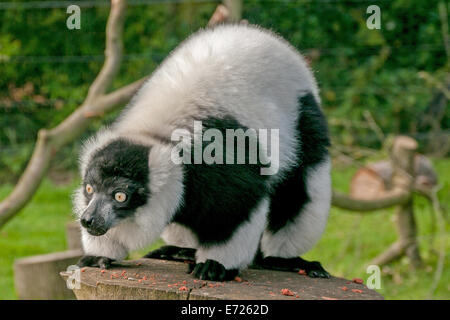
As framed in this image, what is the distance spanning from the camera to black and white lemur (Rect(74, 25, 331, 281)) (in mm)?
3618

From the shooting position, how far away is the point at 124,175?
11.7ft

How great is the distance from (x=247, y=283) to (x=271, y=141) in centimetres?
82

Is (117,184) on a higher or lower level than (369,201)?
higher

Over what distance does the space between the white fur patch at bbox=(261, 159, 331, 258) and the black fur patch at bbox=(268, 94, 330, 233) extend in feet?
0.11

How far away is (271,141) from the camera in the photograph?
13.0 ft

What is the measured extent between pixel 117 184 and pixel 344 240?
16.4 feet

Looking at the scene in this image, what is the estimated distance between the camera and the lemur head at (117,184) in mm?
3555

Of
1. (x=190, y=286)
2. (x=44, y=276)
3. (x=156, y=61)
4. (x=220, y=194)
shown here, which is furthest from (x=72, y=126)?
(x=156, y=61)

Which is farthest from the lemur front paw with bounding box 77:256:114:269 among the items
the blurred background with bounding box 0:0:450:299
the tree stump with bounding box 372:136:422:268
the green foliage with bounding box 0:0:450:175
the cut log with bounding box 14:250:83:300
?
the green foliage with bounding box 0:0:450:175

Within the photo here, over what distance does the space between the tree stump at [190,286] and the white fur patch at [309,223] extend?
0.23 m

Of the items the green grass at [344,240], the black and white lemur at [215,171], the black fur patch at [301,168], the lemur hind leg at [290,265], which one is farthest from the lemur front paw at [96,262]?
the green grass at [344,240]

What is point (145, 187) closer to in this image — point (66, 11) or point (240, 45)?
point (240, 45)

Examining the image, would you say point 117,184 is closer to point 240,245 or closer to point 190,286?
point 190,286
